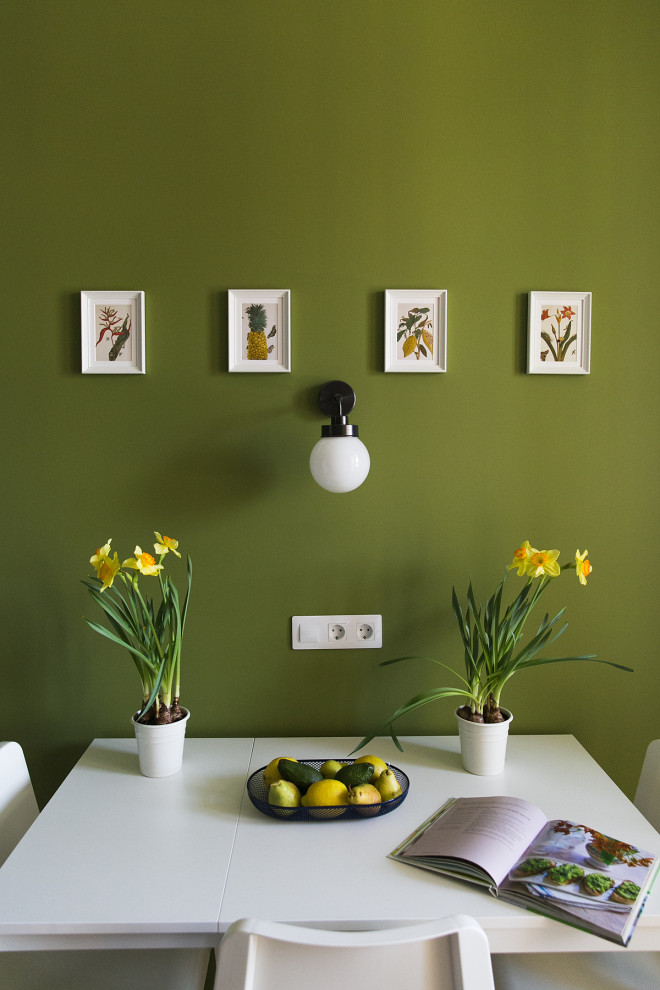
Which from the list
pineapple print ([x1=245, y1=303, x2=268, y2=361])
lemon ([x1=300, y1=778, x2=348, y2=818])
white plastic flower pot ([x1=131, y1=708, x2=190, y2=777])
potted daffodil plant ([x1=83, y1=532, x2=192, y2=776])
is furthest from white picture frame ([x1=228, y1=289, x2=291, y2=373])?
lemon ([x1=300, y1=778, x2=348, y2=818])

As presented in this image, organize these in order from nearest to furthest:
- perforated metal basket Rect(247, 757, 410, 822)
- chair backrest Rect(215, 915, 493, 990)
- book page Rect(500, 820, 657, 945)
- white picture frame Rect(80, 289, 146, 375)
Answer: chair backrest Rect(215, 915, 493, 990) < book page Rect(500, 820, 657, 945) < perforated metal basket Rect(247, 757, 410, 822) < white picture frame Rect(80, 289, 146, 375)

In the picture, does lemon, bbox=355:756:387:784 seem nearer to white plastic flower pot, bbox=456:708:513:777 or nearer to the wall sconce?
white plastic flower pot, bbox=456:708:513:777

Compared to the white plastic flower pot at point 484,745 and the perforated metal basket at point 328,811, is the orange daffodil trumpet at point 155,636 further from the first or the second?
the white plastic flower pot at point 484,745

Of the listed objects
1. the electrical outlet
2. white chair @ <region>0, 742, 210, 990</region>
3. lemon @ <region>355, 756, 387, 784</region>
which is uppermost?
the electrical outlet

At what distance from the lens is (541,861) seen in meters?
1.09

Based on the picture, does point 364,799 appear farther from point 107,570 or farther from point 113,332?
point 113,332

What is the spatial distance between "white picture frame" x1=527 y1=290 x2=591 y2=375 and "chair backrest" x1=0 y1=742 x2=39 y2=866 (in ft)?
4.65

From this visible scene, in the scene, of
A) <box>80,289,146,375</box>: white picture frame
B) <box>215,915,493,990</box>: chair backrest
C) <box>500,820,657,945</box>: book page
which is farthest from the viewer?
<box>80,289,146,375</box>: white picture frame

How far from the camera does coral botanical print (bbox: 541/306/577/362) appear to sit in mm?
1636

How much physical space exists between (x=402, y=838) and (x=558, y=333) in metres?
1.17

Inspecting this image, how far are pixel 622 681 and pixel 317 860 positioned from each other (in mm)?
942

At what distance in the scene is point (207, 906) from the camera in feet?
3.37

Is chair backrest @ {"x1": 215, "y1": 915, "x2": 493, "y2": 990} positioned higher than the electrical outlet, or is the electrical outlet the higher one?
the electrical outlet

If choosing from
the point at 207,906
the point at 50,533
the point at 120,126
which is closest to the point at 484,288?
the point at 120,126
